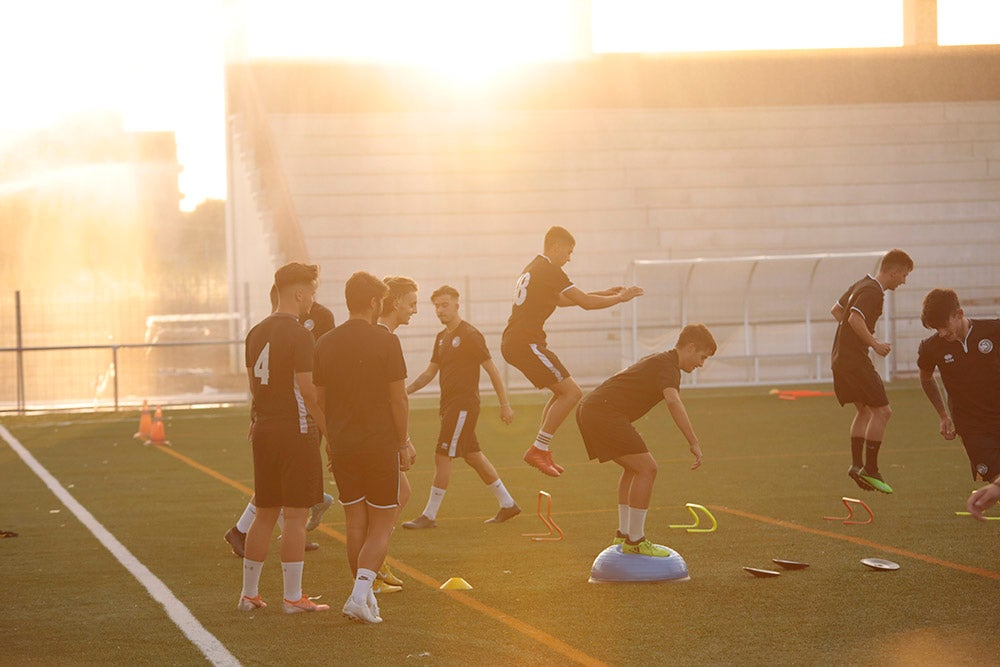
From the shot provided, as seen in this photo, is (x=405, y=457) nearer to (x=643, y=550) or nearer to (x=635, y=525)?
(x=643, y=550)

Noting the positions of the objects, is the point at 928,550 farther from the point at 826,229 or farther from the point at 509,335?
the point at 826,229

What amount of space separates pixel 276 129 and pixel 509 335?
23608 mm

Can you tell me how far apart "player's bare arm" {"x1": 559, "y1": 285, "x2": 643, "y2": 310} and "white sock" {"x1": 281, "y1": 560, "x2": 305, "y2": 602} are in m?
3.59

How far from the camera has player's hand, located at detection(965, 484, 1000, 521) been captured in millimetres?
10625

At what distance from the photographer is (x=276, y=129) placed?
35.2m

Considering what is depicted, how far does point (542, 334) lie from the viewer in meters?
12.7

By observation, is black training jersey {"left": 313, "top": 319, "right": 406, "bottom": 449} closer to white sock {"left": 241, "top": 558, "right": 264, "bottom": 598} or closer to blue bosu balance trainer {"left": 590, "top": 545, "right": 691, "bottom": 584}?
white sock {"left": 241, "top": 558, "right": 264, "bottom": 598}

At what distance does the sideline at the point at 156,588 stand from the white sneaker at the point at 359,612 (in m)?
0.68

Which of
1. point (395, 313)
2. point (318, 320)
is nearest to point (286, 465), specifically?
point (395, 313)

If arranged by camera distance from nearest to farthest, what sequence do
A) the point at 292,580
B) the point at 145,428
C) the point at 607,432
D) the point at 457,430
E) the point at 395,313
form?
1. the point at 292,580
2. the point at 395,313
3. the point at 607,432
4. the point at 457,430
5. the point at 145,428

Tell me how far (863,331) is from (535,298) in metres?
2.66

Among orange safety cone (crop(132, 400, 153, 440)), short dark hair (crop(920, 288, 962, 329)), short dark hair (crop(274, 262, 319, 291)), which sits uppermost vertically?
short dark hair (crop(274, 262, 319, 291))

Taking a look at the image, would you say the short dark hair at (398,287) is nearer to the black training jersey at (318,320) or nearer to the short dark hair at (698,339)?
the short dark hair at (698,339)

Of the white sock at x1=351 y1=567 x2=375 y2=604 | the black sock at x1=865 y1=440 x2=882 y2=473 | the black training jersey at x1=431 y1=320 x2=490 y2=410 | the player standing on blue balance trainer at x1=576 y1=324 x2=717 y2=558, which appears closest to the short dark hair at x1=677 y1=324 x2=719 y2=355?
the player standing on blue balance trainer at x1=576 y1=324 x2=717 y2=558
